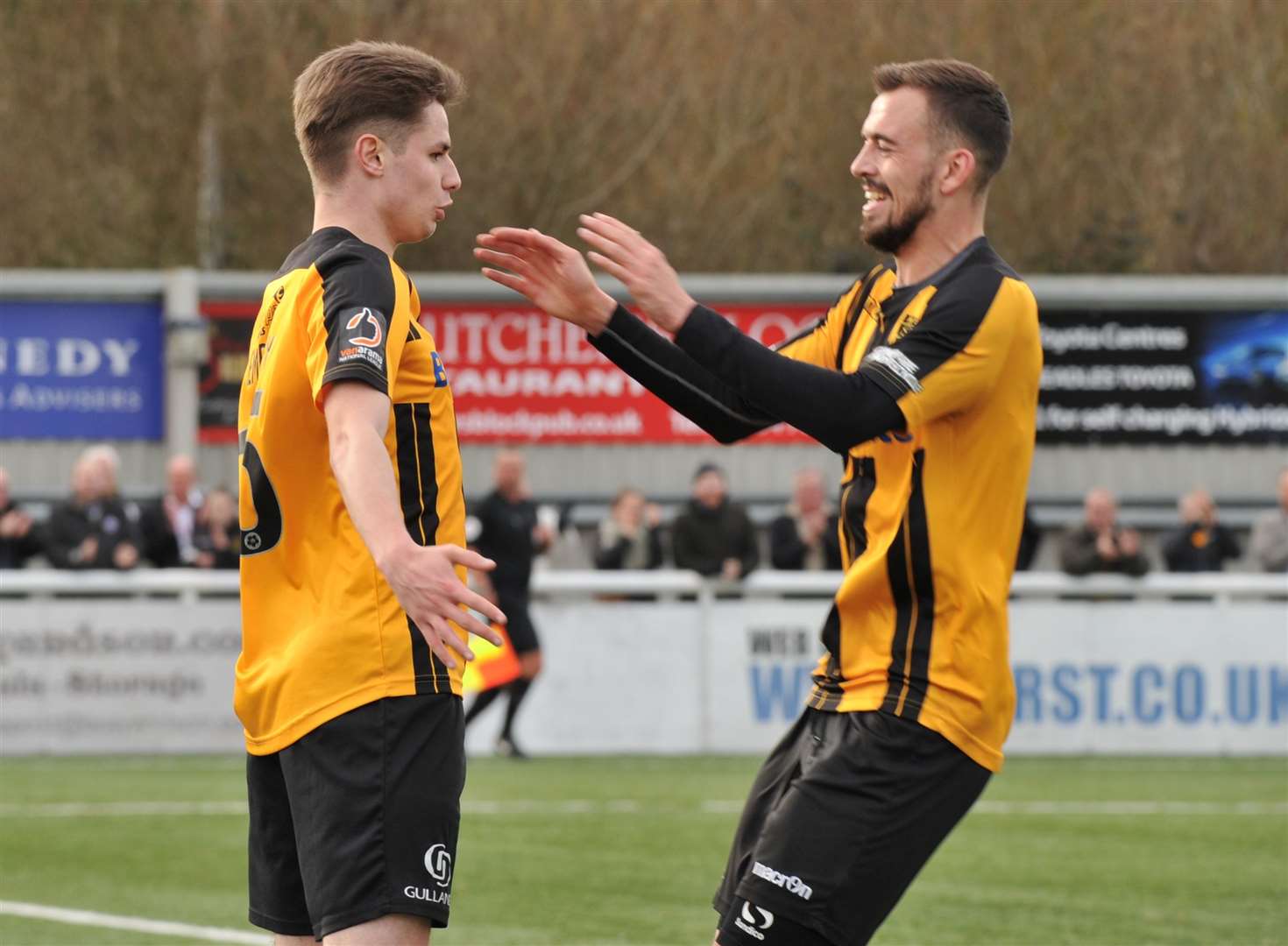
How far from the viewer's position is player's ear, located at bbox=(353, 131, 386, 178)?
164 inches

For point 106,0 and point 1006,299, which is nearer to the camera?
point 1006,299

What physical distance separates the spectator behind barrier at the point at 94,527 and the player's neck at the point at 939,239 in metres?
11.9

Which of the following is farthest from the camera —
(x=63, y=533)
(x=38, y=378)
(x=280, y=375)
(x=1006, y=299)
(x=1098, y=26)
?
(x=1098, y=26)

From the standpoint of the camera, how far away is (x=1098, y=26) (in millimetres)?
28578

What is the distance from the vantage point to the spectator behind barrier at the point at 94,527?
15.6m

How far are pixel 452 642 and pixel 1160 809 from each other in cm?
940

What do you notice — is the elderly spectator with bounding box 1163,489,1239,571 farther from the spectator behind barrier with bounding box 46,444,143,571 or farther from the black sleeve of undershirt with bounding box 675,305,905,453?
the black sleeve of undershirt with bounding box 675,305,905,453

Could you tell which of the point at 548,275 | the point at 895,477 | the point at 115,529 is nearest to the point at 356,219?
the point at 548,275

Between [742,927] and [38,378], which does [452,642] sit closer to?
[742,927]

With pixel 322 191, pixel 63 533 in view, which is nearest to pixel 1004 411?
pixel 322 191

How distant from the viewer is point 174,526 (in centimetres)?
1608

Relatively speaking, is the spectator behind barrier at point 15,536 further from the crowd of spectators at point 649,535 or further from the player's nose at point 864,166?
the player's nose at point 864,166

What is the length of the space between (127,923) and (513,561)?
7.36 m

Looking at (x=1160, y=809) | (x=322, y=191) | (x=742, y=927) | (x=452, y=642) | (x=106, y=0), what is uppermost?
(x=106, y=0)
